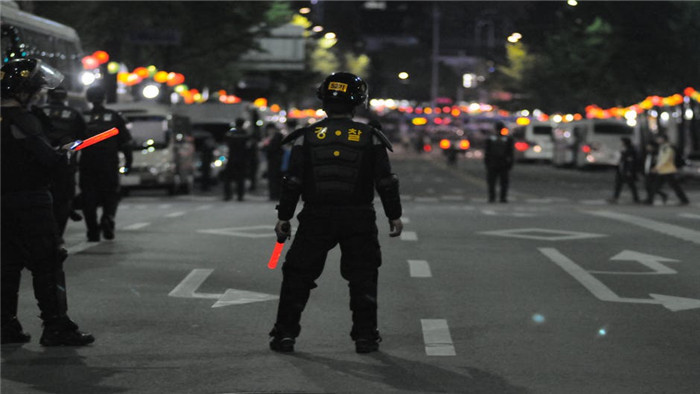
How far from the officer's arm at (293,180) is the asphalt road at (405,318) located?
845 millimetres

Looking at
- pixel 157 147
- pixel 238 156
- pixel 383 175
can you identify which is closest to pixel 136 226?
pixel 238 156

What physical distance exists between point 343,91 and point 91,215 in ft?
29.3

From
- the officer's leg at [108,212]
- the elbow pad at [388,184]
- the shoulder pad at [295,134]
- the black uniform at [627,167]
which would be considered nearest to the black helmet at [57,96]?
the officer's leg at [108,212]

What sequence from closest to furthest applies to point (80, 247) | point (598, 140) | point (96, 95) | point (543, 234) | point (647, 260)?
1. point (647, 260)
2. point (80, 247)
3. point (96, 95)
4. point (543, 234)
5. point (598, 140)

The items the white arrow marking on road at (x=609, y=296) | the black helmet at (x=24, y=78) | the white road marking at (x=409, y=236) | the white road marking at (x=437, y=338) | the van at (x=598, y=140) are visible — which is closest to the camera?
the white road marking at (x=437, y=338)

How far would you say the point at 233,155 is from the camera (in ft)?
102

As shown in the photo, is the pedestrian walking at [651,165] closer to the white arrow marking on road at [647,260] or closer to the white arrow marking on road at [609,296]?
the white arrow marking on road at [647,260]

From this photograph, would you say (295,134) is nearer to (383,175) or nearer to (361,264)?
(383,175)

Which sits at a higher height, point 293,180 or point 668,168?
point 293,180

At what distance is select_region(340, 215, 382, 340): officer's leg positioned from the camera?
8.88 m

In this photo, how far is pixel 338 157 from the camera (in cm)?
883

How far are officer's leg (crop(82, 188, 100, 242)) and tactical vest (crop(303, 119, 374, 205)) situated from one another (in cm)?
875

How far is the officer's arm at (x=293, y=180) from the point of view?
8.86 meters

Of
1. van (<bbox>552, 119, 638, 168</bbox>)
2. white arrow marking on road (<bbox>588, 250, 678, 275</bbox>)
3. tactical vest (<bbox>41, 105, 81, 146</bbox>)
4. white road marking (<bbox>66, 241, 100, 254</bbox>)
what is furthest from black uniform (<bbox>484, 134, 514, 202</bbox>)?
van (<bbox>552, 119, 638, 168</bbox>)
